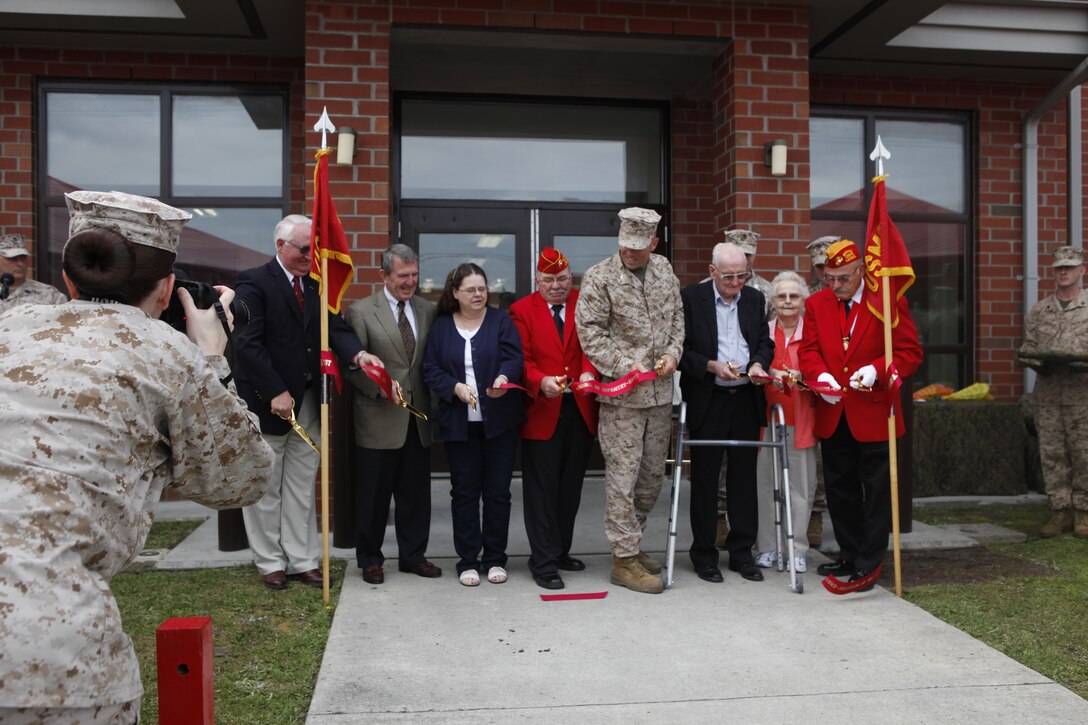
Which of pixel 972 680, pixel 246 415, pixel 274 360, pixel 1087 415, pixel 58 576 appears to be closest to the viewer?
pixel 58 576

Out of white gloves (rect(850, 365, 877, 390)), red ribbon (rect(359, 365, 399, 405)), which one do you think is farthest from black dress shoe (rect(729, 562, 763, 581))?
red ribbon (rect(359, 365, 399, 405))

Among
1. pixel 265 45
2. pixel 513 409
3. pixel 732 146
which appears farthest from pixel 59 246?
pixel 732 146

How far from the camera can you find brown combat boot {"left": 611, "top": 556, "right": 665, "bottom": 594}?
487 cm

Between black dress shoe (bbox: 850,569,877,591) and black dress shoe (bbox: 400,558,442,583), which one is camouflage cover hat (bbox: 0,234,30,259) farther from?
black dress shoe (bbox: 850,569,877,591)

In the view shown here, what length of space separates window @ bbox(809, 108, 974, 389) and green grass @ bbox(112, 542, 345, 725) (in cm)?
550

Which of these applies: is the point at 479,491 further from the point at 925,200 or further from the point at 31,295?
the point at 925,200

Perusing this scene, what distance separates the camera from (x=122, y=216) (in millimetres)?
1879

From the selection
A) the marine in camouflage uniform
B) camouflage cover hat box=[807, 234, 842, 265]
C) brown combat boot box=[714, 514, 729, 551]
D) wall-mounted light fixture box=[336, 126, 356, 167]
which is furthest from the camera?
the marine in camouflage uniform

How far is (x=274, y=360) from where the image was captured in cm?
→ 498

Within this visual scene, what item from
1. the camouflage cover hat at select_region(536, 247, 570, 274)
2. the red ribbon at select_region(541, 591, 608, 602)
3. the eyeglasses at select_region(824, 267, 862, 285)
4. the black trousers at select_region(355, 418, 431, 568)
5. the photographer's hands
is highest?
the camouflage cover hat at select_region(536, 247, 570, 274)

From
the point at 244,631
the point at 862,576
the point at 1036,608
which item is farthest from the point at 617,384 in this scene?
the point at 1036,608

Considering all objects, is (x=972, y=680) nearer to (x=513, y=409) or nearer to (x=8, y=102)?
(x=513, y=409)

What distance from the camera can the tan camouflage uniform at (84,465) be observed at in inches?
62.9

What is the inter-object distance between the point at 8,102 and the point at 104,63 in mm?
768
